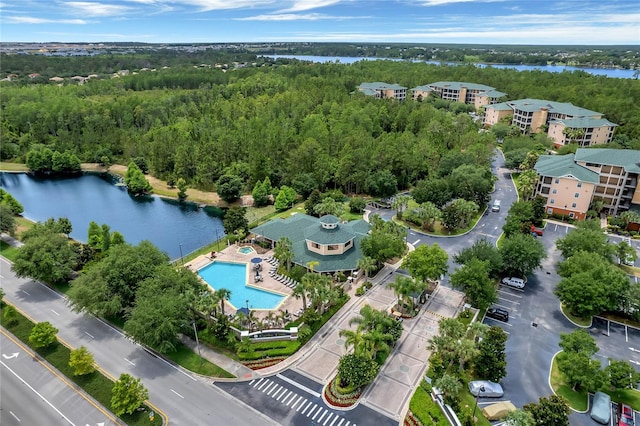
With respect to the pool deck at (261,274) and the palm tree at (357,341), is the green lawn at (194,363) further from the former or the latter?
the palm tree at (357,341)

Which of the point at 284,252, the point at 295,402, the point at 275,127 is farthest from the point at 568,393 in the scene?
the point at 275,127

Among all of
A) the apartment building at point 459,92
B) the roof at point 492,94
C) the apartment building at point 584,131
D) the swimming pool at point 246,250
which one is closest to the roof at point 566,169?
the apartment building at point 584,131

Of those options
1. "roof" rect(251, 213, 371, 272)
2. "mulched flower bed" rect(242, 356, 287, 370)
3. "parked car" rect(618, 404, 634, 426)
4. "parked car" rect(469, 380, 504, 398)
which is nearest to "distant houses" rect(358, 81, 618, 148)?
"roof" rect(251, 213, 371, 272)

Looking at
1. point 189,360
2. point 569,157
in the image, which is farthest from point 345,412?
point 569,157

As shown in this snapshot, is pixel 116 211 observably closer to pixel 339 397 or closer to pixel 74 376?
pixel 74 376

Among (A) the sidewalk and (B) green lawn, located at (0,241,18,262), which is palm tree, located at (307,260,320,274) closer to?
(A) the sidewalk
